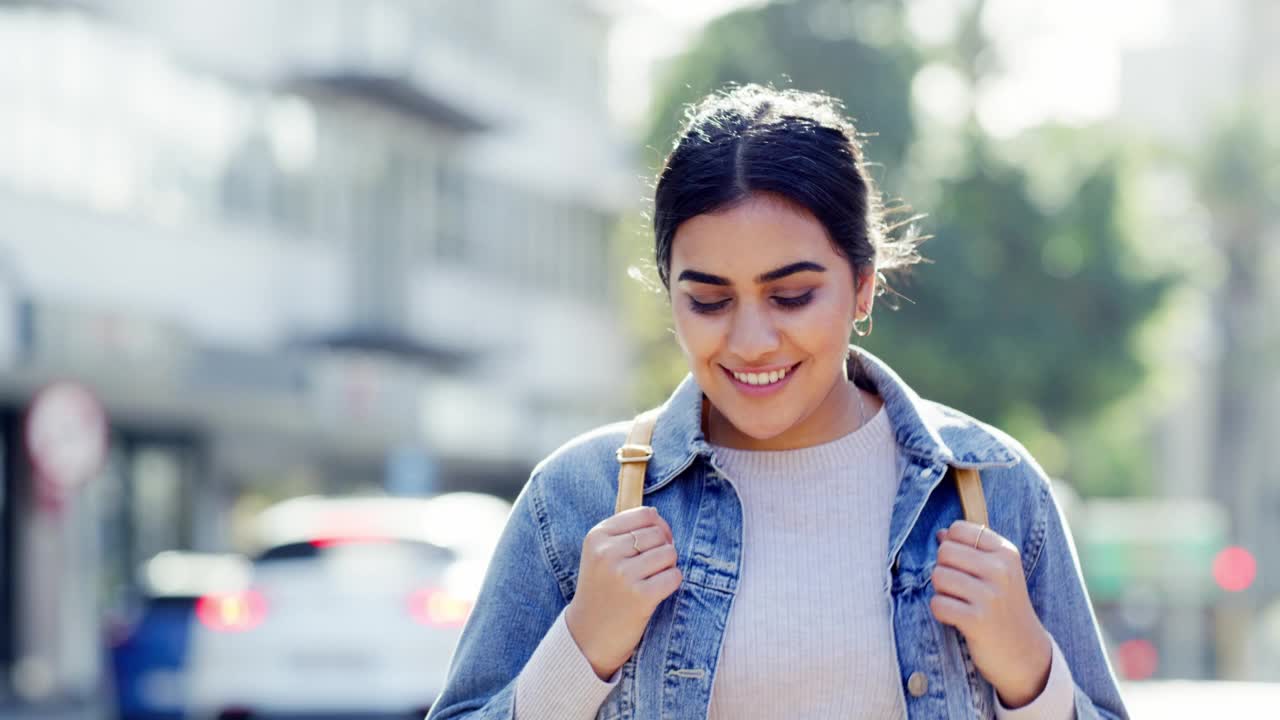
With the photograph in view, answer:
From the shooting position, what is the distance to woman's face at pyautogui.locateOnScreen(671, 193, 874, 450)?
2.64m

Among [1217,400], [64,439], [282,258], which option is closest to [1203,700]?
[64,439]

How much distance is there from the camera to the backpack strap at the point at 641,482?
2682mm

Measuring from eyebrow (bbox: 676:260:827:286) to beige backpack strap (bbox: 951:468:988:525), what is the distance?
0.32 meters

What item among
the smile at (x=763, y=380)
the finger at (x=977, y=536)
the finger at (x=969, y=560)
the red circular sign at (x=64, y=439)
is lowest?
the finger at (x=969, y=560)

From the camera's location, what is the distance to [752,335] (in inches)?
104

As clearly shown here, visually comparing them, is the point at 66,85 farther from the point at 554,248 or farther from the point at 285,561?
the point at 554,248

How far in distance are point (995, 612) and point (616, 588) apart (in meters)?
0.46

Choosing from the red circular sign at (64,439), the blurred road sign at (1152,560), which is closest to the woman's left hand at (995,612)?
the red circular sign at (64,439)

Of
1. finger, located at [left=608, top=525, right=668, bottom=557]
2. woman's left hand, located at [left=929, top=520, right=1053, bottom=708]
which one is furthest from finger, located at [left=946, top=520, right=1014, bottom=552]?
finger, located at [left=608, top=525, right=668, bottom=557]

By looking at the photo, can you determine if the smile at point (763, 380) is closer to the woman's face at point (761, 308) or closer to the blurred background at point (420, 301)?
the woman's face at point (761, 308)

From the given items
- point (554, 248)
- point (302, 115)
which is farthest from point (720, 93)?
point (554, 248)

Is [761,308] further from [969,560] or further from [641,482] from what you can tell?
[969,560]

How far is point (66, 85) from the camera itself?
19.7 metres

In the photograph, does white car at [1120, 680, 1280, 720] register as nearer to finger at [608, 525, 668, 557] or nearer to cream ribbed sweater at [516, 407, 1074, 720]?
cream ribbed sweater at [516, 407, 1074, 720]
